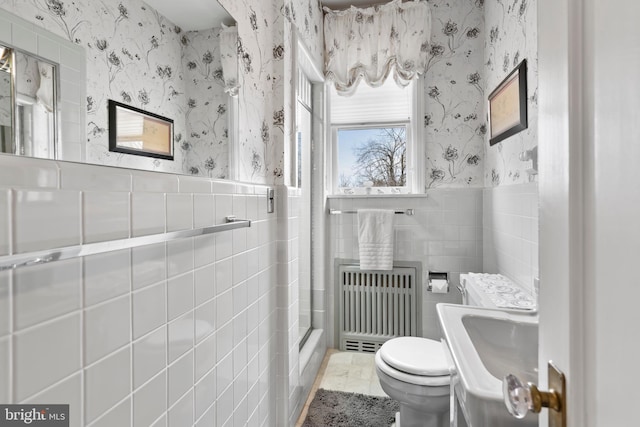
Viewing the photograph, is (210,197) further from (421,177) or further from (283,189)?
(421,177)

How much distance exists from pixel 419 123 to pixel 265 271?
5.35ft

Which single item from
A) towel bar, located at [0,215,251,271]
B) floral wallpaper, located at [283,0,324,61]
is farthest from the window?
towel bar, located at [0,215,251,271]

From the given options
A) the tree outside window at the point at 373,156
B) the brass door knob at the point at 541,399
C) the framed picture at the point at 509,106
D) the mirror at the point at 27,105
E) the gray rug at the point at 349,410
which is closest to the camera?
the brass door knob at the point at 541,399

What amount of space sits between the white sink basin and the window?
143 centimetres

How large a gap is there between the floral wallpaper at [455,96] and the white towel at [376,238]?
425 mm

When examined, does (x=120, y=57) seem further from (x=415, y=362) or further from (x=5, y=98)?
(x=415, y=362)

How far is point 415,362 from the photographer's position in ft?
5.09

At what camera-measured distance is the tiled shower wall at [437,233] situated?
2359 mm

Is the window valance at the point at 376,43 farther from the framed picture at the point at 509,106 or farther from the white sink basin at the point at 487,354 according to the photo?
the white sink basin at the point at 487,354

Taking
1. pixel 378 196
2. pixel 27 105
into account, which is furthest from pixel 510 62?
pixel 27 105

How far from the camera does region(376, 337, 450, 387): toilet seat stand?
148 centimetres

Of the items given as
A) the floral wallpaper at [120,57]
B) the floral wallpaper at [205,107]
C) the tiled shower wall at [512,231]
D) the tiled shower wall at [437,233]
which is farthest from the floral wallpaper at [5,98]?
the tiled shower wall at [437,233]

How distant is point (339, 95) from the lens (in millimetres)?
2564

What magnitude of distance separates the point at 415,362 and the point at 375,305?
0.96 m
